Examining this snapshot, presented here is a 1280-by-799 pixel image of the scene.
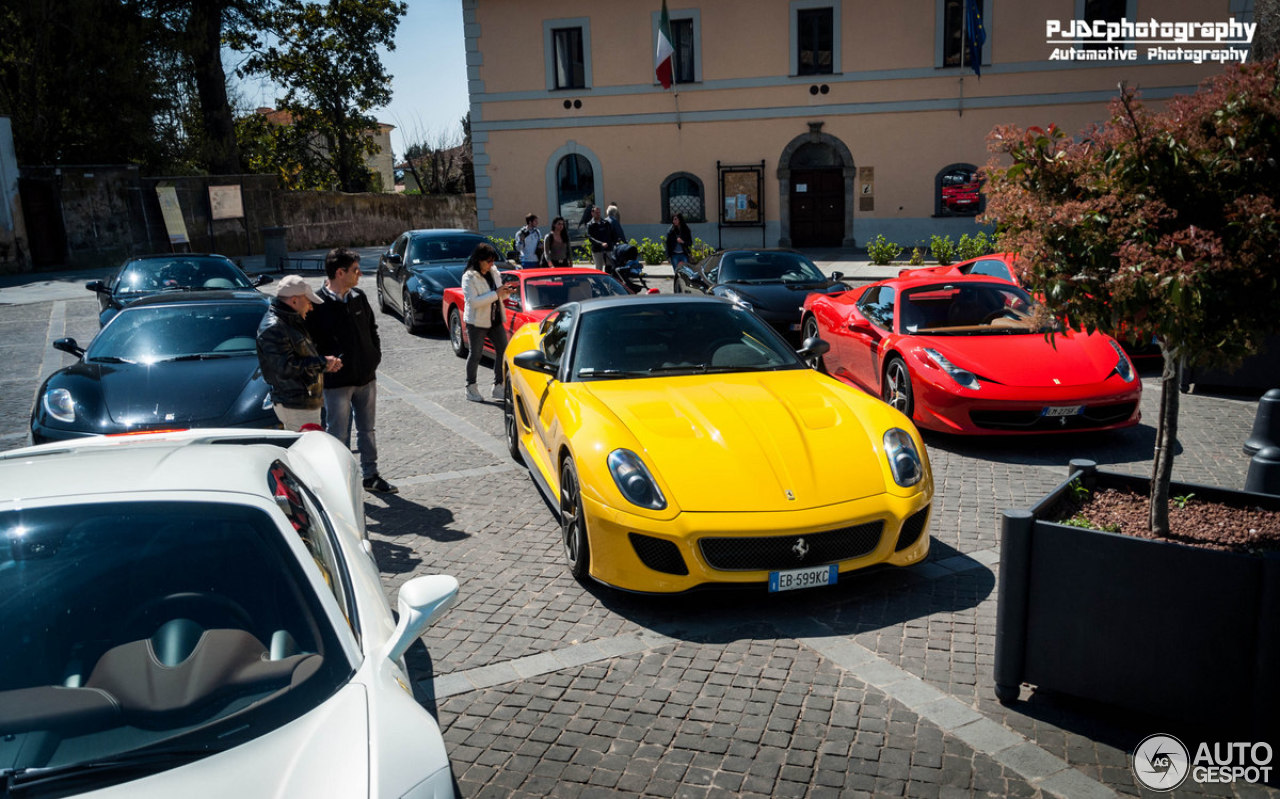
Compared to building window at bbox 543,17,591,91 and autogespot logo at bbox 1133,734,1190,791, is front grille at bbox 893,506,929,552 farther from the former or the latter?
building window at bbox 543,17,591,91

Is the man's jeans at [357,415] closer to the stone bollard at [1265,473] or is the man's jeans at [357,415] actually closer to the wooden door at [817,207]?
the stone bollard at [1265,473]

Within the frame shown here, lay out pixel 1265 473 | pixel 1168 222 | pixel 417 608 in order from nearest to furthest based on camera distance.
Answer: pixel 417 608 < pixel 1168 222 < pixel 1265 473

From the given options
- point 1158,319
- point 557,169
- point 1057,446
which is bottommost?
point 1057,446

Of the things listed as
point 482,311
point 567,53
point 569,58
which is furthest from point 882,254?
point 482,311

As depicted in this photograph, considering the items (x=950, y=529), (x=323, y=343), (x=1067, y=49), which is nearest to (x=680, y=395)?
(x=950, y=529)

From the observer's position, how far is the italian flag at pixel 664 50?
27.2 metres

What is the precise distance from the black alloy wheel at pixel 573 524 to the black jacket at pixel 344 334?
216 centimetres

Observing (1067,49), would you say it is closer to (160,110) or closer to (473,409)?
(473,409)

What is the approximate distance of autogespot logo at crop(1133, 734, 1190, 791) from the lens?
3.46 meters

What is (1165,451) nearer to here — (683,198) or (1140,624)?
(1140,624)

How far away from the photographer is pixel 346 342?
22.6 feet

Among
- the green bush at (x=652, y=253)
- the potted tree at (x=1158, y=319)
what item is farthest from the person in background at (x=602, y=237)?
the potted tree at (x=1158, y=319)

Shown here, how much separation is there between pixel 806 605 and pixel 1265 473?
3.35 metres

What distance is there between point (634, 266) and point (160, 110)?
22.2m
